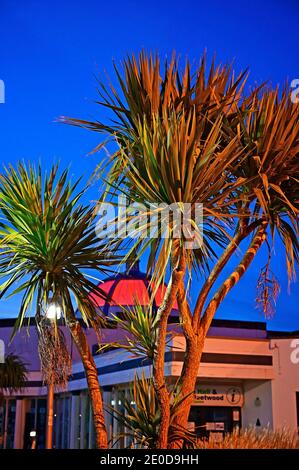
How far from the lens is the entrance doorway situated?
63.3 feet

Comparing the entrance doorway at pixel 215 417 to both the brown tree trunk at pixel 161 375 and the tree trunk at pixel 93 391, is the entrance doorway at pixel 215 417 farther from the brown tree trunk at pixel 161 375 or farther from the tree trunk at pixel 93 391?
the brown tree trunk at pixel 161 375

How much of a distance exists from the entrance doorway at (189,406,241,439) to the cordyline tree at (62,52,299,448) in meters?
10.6

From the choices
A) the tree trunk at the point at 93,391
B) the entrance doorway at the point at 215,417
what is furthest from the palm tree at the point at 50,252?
the entrance doorway at the point at 215,417

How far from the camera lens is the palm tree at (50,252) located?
8.82m

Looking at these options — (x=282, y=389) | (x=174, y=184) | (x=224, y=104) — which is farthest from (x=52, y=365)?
(x=282, y=389)

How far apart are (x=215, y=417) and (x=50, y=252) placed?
12.2 meters

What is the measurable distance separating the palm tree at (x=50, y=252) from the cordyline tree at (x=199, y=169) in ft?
2.62

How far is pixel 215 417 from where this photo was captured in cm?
1952

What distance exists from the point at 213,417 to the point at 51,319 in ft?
38.7

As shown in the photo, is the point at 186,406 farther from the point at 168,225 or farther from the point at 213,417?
the point at 213,417

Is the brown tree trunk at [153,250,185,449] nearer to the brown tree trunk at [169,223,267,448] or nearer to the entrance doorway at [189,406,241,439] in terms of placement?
the brown tree trunk at [169,223,267,448]

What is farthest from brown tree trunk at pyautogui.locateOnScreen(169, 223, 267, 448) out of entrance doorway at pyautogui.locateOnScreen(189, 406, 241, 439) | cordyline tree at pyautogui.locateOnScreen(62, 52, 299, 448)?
entrance doorway at pyautogui.locateOnScreen(189, 406, 241, 439)

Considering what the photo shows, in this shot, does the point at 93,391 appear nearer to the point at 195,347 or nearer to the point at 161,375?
the point at 161,375

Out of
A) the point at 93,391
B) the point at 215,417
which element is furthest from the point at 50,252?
the point at 215,417
